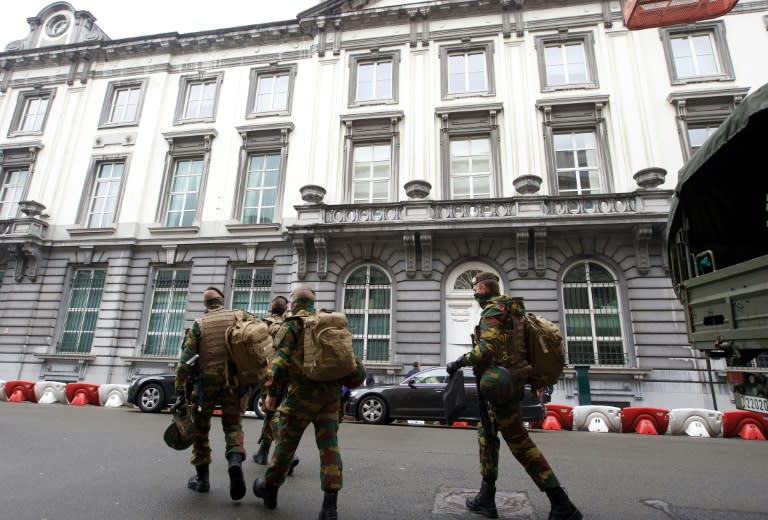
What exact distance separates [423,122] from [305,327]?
1381cm

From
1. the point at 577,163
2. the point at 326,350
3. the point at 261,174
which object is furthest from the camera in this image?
the point at 261,174

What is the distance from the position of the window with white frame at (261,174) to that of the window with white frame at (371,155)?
8.20 feet

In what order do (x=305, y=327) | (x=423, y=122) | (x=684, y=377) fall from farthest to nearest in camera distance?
1. (x=423, y=122)
2. (x=684, y=377)
3. (x=305, y=327)

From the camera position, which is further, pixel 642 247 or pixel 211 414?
pixel 642 247

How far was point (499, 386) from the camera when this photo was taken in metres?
3.34

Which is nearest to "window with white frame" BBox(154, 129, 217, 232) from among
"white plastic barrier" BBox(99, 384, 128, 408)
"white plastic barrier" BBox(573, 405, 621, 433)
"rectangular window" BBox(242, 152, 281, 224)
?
"rectangular window" BBox(242, 152, 281, 224)

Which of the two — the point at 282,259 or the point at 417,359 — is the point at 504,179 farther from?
the point at 282,259

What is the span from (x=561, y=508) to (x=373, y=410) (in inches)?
284

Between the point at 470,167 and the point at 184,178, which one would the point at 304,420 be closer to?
the point at 470,167

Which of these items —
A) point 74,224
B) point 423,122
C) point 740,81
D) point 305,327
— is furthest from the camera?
point 74,224

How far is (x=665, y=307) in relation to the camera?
41.4ft

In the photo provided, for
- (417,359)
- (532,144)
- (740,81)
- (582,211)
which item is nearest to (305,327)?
(417,359)

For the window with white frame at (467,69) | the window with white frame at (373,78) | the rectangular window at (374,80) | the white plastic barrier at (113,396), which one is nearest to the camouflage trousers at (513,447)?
the white plastic barrier at (113,396)

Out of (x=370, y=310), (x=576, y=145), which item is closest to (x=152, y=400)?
(x=370, y=310)
